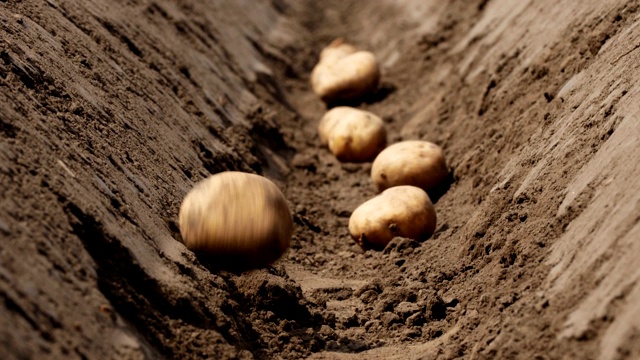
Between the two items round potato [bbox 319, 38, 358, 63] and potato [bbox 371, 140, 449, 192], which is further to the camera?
round potato [bbox 319, 38, 358, 63]

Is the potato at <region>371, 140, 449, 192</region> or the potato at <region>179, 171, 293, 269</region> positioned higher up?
the potato at <region>371, 140, 449, 192</region>

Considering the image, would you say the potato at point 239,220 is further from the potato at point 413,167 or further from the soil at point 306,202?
the potato at point 413,167

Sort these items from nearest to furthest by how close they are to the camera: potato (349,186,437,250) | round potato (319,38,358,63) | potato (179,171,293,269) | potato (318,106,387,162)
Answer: potato (179,171,293,269) → potato (349,186,437,250) → potato (318,106,387,162) → round potato (319,38,358,63)

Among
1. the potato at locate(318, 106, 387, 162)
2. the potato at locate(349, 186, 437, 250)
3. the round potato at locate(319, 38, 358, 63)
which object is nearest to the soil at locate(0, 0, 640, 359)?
the potato at locate(349, 186, 437, 250)

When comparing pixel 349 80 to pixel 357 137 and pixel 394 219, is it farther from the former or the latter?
pixel 394 219

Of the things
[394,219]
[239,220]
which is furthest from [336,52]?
[239,220]

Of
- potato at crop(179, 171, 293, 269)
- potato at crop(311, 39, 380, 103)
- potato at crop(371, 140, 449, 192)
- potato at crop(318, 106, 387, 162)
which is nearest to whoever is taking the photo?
potato at crop(179, 171, 293, 269)

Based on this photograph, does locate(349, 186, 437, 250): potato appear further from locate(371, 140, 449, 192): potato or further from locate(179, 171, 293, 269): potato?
locate(179, 171, 293, 269): potato
